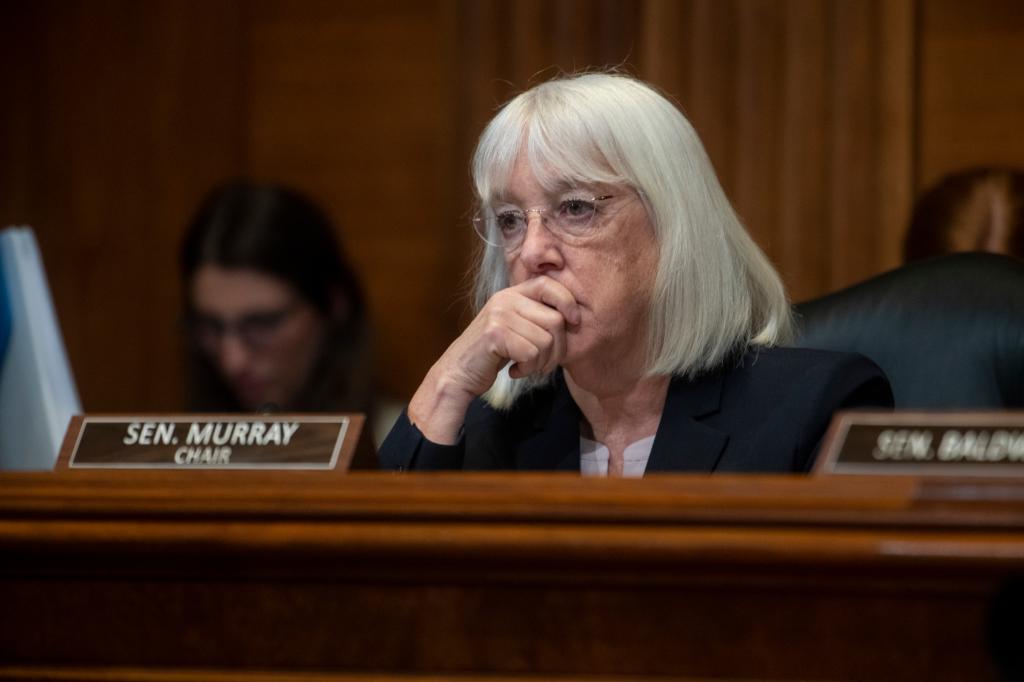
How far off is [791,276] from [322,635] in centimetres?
224

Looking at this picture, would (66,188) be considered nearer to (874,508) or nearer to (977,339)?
(977,339)

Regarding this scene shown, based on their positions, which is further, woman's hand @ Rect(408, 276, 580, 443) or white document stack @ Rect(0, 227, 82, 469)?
white document stack @ Rect(0, 227, 82, 469)

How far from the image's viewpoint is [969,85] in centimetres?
332

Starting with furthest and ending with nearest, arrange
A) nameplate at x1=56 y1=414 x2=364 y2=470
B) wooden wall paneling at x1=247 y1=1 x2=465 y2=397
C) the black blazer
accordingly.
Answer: wooden wall paneling at x1=247 y1=1 x2=465 y2=397 → the black blazer → nameplate at x1=56 y1=414 x2=364 y2=470

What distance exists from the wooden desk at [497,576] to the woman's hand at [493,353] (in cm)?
67

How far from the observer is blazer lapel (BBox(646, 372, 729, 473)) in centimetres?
188

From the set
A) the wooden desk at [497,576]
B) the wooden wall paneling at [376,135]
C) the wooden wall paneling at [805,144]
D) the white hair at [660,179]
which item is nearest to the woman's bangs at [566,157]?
the white hair at [660,179]

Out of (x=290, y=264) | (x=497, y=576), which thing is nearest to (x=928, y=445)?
(x=497, y=576)

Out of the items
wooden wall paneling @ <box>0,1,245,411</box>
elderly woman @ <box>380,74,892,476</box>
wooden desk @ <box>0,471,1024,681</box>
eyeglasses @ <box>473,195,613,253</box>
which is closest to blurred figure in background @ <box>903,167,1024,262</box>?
elderly woman @ <box>380,74,892,476</box>

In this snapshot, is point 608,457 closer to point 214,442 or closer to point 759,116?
point 214,442

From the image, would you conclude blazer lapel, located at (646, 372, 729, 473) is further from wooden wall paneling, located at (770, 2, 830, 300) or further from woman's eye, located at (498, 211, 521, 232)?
wooden wall paneling, located at (770, 2, 830, 300)

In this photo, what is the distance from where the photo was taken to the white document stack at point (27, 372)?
2055mm

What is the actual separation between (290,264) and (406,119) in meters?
0.59

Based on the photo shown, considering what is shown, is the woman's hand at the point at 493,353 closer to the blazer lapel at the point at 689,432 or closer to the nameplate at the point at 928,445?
the blazer lapel at the point at 689,432
